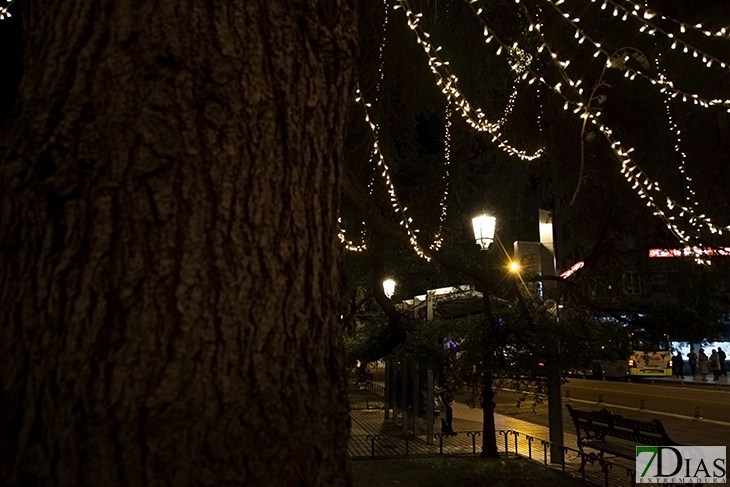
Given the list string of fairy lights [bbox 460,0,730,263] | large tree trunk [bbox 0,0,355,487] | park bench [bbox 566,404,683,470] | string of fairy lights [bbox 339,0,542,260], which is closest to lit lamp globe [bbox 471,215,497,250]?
string of fairy lights [bbox 339,0,542,260]

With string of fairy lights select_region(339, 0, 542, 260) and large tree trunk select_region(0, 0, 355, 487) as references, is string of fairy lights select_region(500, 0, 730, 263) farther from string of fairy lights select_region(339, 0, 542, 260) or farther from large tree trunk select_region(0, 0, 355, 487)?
large tree trunk select_region(0, 0, 355, 487)

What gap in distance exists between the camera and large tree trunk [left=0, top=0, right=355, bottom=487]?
142cm

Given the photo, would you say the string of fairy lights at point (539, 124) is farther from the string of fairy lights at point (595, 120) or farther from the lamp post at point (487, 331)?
the lamp post at point (487, 331)

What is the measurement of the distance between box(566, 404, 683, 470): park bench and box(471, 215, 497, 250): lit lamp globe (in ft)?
10.3

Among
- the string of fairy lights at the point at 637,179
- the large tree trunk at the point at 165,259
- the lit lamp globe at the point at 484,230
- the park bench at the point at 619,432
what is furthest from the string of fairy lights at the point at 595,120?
the large tree trunk at the point at 165,259

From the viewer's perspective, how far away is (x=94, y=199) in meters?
1.49

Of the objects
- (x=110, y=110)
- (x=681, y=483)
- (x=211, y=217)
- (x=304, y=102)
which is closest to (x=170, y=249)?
(x=211, y=217)

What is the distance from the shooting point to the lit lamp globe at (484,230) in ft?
29.4

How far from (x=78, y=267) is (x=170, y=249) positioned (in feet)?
0.75

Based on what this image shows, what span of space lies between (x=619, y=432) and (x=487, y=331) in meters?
2.28

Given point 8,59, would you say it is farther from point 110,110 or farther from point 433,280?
point 433,280

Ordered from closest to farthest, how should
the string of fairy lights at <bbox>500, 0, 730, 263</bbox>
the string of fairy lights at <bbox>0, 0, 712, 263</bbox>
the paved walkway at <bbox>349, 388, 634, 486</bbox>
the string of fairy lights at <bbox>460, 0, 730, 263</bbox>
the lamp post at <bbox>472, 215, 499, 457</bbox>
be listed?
the string of fairy lights at <bbox>460, 0, 730, 263</bbox> → the string of fairy lights at <bbox>500, 0, 730, 263</bbox> → the string of fairy lights at <bbox>0, 0, 712, 263</bbox> → the lamp post at <bbox>472, 215, 499, 457</bbox> → the paved walkway at <bbox>349, 388, 634, 486</bbox>

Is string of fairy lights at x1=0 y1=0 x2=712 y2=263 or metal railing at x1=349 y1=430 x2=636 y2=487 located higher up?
string of fairy lights at x1=0 y1=0 x2=712 y2=263

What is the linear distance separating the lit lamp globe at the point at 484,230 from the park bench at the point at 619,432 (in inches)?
123
